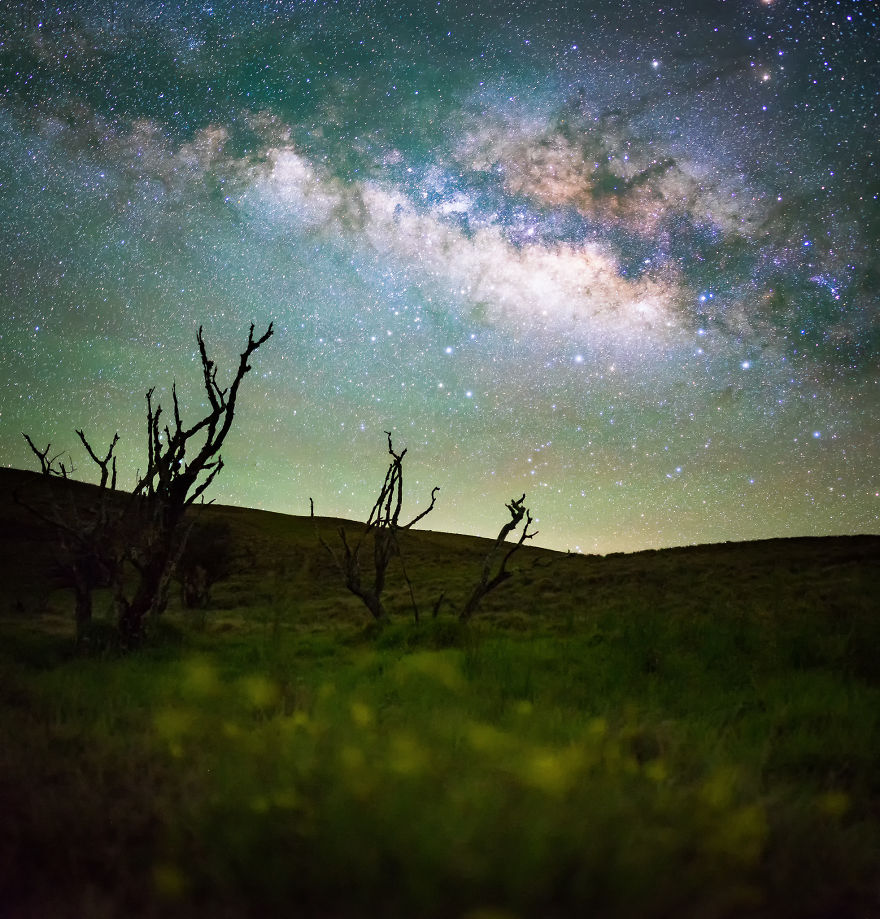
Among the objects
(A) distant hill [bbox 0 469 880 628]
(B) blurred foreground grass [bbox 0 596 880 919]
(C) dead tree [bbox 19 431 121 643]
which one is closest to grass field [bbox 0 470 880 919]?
(B) blurred foreground grass [bbox 0 596 880 919]

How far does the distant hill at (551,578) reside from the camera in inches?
698

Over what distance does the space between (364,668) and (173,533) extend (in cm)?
429

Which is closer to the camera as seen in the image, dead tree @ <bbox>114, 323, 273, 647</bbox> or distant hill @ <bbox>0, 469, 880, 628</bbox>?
dead tree @ <bbox>114, 323, 273, 647</bbox>

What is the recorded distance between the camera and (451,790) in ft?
7.14

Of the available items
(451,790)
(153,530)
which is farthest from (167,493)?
(451,790)

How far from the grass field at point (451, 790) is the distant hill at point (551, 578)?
227 cm

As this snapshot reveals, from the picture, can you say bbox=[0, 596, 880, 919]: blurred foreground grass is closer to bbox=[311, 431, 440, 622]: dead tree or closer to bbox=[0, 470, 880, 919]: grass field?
bbox=[0, 470, 880, 919]: grass field

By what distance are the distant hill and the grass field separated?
2274mm

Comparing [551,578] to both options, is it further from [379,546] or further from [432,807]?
[432,807]

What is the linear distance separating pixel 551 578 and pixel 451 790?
86.6 ft

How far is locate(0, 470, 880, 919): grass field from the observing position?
183 centimetres

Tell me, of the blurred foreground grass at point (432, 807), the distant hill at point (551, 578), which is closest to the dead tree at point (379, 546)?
the distant hill at point (551, 578)

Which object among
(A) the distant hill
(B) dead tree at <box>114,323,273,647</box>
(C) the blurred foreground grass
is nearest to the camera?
(C) the blurred foreground grass

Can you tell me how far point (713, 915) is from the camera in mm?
1750
